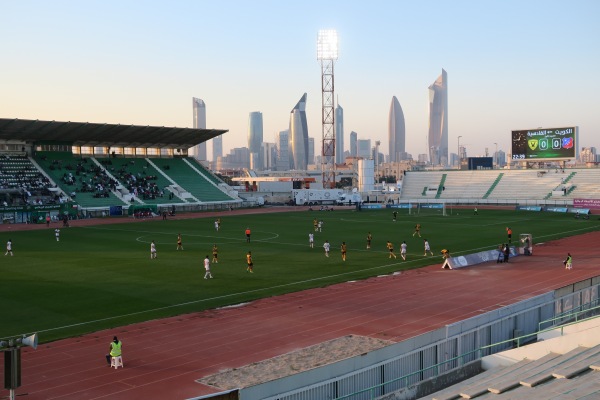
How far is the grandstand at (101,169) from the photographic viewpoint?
73.4m

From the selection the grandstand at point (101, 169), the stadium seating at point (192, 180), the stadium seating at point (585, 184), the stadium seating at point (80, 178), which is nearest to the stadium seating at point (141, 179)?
the grandstand at point (101, 169)

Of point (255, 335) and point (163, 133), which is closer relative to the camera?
point (255, 335)

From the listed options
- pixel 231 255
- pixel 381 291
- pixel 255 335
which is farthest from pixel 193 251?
pixel 255 335

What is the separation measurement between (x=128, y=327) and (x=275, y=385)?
37.6 ft

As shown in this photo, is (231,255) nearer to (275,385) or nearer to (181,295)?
(181,295)

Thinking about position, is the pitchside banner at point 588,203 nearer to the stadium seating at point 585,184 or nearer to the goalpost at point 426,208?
the stadium seating at point 585,184

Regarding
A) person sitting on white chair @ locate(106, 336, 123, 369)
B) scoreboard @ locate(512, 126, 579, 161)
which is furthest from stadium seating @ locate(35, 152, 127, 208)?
person sitting on white chair @ locate(106, 336, 123, 369)

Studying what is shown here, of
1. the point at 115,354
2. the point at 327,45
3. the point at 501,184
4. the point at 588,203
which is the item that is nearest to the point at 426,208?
the point at 501,184

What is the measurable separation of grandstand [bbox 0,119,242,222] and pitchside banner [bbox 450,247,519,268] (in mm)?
50008

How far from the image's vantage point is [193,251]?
4169 centimetres

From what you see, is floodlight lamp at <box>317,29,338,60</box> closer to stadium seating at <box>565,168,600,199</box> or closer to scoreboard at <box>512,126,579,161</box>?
scoreboard at <box>512,126,579,161</box>

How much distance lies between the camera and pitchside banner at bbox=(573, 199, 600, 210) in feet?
256

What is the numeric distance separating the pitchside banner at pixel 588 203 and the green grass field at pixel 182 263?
1482 centimetres

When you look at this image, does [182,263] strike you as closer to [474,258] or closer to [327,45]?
[474,258]
